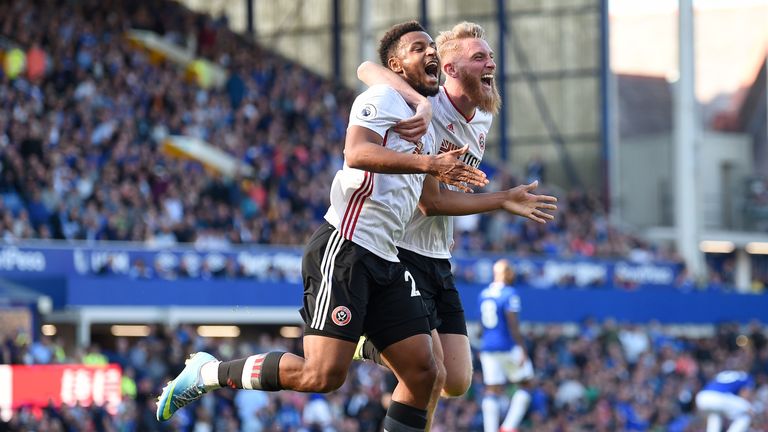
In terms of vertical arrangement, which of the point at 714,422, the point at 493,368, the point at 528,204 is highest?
the point at 528,204

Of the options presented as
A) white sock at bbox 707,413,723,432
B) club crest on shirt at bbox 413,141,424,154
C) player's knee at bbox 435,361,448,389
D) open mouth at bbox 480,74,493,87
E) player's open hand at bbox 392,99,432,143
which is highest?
open mouth at bbox 480,74,493,87

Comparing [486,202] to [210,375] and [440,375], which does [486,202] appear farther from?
[210,375]

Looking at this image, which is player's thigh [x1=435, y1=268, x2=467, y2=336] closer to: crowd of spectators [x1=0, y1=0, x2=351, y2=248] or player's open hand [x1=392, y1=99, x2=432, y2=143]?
player's open hand [x1=392, y1=99, x2=432, y2=143]

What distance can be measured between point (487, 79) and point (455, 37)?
0.30 m

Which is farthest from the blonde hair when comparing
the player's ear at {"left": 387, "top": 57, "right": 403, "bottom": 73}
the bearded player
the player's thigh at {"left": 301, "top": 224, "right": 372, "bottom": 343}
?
the player's thigh at {"left": 301, "top": 224, "right": 372, "bottom": 343}

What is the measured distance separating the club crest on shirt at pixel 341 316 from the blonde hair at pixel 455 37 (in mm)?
1620

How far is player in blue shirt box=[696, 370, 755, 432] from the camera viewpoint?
58.1ft

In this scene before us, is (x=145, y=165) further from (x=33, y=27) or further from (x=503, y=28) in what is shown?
(x=503, y=28)

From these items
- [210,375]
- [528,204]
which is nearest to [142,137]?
[210,375]

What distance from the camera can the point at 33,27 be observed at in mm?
24078

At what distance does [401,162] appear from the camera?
6949 millimetres

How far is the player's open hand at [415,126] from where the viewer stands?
7.35m

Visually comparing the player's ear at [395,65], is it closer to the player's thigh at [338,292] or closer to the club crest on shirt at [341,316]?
the player's thigh at [338,292]

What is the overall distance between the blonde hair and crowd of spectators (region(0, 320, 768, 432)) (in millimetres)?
8202
